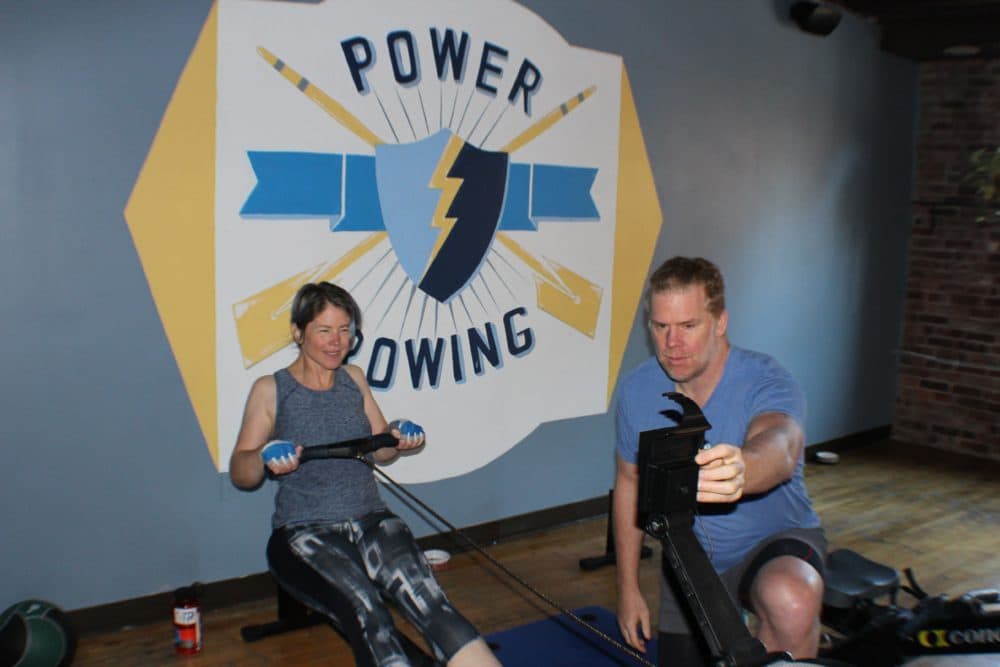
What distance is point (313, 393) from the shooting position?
2.63 meters

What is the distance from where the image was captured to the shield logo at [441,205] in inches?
136

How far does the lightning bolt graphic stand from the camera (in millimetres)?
3572

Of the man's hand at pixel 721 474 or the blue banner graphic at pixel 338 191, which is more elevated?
the blue banner graphic at pixel 338 191

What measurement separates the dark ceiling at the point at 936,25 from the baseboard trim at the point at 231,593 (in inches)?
131

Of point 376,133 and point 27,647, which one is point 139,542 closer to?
point 27,647

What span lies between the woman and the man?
0.48 m

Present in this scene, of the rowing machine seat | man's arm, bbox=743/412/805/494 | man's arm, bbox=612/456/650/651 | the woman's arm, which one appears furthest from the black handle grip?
the rowing machine seat

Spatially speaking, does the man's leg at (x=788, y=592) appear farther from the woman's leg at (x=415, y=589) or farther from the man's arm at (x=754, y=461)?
the woman's leg at (x=415, y=589)

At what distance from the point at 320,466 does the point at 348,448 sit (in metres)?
0.15

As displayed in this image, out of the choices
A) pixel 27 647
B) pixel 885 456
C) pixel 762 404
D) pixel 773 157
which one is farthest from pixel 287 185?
pixel 885 456

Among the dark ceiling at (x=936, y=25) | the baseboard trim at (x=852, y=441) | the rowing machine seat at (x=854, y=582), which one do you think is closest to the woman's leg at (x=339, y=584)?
the rowing machine seat at (x=854, y=582)

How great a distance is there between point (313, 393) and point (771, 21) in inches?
132

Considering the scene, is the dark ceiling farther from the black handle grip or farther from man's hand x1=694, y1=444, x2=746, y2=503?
man's hand x1=694, y1=444, x2=746, y2=503

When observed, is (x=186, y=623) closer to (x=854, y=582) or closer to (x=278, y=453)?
(x=278, y=453)
